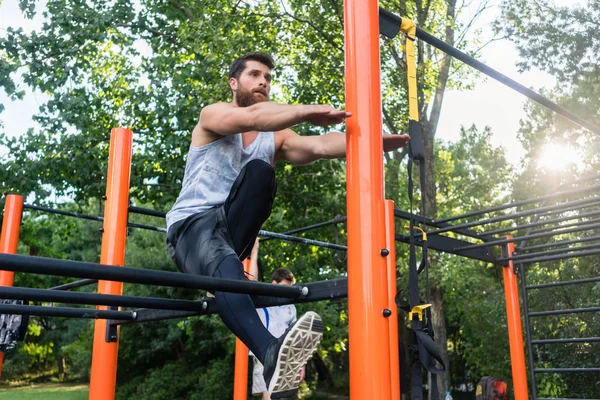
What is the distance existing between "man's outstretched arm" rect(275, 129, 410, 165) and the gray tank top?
0.20m

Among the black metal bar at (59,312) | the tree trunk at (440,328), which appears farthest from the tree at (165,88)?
the black metal bar at (59,312)

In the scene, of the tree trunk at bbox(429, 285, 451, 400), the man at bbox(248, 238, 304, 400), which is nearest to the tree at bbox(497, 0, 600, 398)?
the tree trunk at bbox(429, 285, 451, 400)

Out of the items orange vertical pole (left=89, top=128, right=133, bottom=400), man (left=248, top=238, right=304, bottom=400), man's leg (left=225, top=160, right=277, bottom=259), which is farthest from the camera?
man (left=248, top=238, right=304, bottom=400)

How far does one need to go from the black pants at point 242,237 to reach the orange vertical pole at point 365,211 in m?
0.31

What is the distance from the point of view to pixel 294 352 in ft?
5.02

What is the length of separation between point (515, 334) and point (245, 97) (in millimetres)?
3458

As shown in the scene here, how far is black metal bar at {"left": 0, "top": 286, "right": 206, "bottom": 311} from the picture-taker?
1467 millimetres

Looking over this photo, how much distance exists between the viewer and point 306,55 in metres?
9.48

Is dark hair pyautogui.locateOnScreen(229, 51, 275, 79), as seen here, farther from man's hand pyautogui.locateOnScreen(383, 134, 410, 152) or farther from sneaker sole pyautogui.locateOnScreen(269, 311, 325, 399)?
sneaker sole pyautogui.locateOnScreen(269, 311, 325, 399)

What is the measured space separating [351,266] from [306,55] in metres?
8.40

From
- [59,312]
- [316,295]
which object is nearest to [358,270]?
[316,295]

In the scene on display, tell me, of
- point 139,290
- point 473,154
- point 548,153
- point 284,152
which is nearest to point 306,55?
point 139,290

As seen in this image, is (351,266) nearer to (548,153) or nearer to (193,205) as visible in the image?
(193,205)

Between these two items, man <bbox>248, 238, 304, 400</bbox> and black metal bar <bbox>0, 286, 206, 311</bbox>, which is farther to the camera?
man <bbox>248, 238, 304, 400</bbox>
